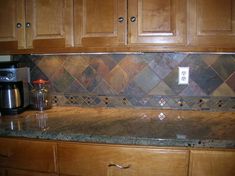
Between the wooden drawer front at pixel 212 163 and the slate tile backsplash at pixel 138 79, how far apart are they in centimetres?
64

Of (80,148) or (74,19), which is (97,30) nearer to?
(74,19)

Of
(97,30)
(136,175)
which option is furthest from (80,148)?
(97,30)

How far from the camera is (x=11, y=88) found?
Answer: 168 cm

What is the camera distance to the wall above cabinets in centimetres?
142

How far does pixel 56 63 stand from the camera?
195cm

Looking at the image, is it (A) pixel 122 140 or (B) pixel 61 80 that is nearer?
(A) pixel 122 140

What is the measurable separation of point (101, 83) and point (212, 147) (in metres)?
1.00

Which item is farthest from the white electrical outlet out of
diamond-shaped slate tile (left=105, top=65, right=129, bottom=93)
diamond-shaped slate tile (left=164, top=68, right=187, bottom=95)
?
diamond-shaped slate tile (left=105, top=65, right=129, bottom=93)

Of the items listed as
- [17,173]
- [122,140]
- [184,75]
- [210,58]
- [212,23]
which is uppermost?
[212,23]

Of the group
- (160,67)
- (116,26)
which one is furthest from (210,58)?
(116,26)

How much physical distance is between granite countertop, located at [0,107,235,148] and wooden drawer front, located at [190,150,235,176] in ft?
0.13

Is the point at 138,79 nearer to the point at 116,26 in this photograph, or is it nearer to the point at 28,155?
the point at 116,26

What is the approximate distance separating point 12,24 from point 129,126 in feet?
3.65

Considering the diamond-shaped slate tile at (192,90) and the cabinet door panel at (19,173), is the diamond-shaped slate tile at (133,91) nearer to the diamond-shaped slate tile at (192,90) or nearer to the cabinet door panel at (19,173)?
the diamond-shaped slate tile at (192,90)
